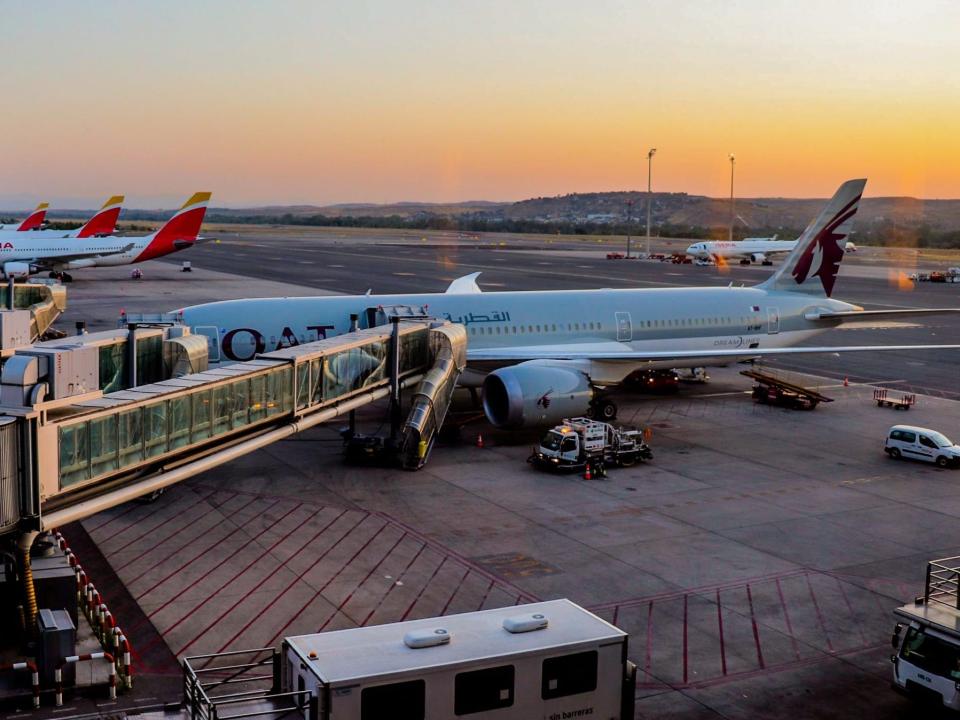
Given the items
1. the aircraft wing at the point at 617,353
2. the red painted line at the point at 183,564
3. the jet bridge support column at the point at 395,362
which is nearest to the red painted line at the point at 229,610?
the red painted line at the point at 183,564

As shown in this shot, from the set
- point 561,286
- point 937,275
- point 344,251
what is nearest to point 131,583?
point 561,286

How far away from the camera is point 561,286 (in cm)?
9994

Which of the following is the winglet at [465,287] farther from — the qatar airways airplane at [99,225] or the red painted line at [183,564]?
the qatar airways airplane at [99,225]

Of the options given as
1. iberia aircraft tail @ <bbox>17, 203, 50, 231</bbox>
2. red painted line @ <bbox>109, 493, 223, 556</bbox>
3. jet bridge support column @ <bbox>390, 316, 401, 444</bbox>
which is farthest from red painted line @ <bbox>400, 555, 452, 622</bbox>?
iberia aircraft tail @ <bbox>17, 203, 50, 231</bbox>

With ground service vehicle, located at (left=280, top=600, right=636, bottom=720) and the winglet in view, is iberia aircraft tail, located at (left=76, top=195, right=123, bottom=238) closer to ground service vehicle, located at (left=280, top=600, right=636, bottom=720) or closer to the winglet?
the winglet

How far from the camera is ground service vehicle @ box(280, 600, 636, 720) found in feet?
43.3

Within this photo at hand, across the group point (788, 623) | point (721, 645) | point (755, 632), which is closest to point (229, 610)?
point (721, 645)

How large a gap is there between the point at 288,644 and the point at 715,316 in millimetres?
33685

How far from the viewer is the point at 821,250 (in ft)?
158

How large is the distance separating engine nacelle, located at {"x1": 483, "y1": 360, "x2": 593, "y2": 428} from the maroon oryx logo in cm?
1711

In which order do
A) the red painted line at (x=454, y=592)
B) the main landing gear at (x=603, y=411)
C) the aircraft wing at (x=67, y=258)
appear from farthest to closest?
the aircraft wing at (x=67, y=258) < the main landing gear at (x=603, y=411) < the red painted line at (x=454, y=592)

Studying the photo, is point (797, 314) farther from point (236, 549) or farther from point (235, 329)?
point (236, 549)

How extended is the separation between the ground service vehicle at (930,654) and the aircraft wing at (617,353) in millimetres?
21792

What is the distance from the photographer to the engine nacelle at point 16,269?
97.0m
